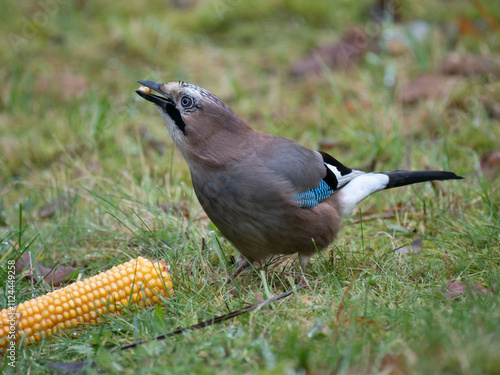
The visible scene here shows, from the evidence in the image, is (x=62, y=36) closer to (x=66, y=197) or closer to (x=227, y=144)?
(x=66, y=197)

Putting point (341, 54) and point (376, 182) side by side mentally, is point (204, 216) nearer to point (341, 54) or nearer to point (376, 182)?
point (376, 182)

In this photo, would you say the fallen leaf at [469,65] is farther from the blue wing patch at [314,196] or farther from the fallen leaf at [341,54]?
the blue wing patch at [314,196]

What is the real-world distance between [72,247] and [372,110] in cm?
299

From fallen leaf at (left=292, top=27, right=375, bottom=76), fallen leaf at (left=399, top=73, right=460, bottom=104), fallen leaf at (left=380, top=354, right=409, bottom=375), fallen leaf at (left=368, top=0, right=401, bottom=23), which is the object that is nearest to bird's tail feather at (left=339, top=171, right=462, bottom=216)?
fallen leaf at (left=380, top=354, right=409, bottom=375)

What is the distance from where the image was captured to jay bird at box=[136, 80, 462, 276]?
310 cm

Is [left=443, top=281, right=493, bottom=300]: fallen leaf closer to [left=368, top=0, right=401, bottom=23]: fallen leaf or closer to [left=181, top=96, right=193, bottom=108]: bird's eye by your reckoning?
[left=181, top=96, right=193, bottom=108]: bird's eye

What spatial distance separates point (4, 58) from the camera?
648 centimetres

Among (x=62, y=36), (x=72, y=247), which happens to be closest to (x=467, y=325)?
(x=72, y=247)

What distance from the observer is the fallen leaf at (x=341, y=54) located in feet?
21.8

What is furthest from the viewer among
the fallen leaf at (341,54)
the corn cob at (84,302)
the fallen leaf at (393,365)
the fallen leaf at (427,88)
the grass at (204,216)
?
the fallen leaf at (341,54)

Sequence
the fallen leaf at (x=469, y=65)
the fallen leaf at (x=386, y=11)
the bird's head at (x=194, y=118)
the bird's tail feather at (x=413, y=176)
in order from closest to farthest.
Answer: the bird's head at (x=194, y=118)
the bird's tail feather at (x=413, y=176)
the fallen leaf at (x=469, y=65)
the fallen leaf at (x=386, y=11)

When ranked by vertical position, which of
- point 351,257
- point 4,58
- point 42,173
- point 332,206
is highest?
point 4,58

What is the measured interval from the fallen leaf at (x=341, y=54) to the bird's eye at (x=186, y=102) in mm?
3581

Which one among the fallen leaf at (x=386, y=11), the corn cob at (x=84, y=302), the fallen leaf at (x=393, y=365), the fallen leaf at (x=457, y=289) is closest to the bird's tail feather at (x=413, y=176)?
the fallen leaf at (x=457, y=289)
